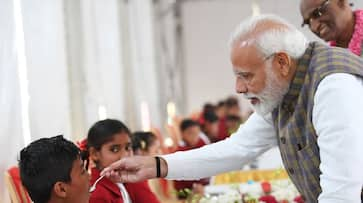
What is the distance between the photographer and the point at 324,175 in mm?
1577

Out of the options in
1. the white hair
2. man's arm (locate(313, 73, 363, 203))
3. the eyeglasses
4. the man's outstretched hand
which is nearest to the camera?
man's arm (locate(313, 73, 363, 203))

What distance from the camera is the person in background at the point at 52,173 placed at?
1.92 meters

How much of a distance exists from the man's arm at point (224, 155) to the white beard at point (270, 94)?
280 millimetres

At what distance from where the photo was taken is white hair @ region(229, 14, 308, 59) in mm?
1703

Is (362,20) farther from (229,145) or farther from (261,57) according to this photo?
(261,57)

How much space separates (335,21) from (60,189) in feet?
4.41

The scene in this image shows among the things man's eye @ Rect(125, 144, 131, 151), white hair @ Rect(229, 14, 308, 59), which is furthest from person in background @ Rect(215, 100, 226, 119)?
white hair @ Rect(229, 14, 308, 59)

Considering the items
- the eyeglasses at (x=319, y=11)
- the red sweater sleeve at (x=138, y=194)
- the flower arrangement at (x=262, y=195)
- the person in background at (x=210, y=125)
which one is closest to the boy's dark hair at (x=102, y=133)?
the red sweater sleeve at (x=138, y=194)

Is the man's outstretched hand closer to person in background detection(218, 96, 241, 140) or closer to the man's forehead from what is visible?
the man's forehead

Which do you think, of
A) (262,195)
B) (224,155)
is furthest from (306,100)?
(262,195)

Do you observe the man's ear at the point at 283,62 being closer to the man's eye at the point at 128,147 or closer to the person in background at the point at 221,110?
the man's eye at the point at 128,147

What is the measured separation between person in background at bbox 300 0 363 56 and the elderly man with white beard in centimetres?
65

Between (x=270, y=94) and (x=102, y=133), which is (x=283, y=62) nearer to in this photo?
(x=270, y=94)

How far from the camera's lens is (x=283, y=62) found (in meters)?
1.73
